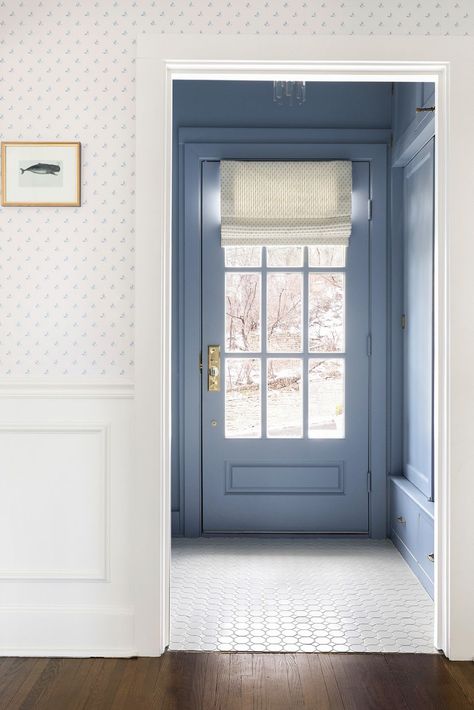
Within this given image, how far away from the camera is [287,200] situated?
4.06 meters

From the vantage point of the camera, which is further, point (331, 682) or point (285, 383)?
point (285, 383)

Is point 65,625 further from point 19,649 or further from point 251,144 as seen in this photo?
point 251,144

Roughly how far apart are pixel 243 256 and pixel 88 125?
1627 millimetres

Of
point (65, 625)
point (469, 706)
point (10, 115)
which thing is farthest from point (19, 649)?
point (10, 115)

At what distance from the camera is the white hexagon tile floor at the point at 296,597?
2773mm

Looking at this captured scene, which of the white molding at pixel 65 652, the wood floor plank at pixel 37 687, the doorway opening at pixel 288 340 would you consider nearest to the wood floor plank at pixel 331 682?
the white molding at pixel 65 652

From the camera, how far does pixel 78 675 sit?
248 cm

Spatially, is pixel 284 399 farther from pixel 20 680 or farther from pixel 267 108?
pixel 20 680

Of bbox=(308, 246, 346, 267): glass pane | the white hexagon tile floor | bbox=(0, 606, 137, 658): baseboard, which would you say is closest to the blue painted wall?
bbox=(308, 246, 346, 267): glass pane

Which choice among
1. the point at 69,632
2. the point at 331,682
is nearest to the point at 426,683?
the point at 331,682

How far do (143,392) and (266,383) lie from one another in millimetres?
1607

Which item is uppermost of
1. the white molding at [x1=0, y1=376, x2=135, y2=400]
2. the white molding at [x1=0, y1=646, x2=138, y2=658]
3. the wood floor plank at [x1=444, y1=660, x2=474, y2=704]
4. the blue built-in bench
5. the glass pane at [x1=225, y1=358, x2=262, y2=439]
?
the white molding at [x1=0, y1=376, x2=135, y2=400]

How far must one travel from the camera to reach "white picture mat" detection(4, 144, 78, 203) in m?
2.63

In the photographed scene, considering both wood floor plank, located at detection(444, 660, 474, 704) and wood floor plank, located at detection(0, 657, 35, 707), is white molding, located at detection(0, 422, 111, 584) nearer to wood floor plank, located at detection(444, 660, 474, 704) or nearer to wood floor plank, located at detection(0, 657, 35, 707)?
wood floor plank, located at detection(0, 657, 35, 707)
